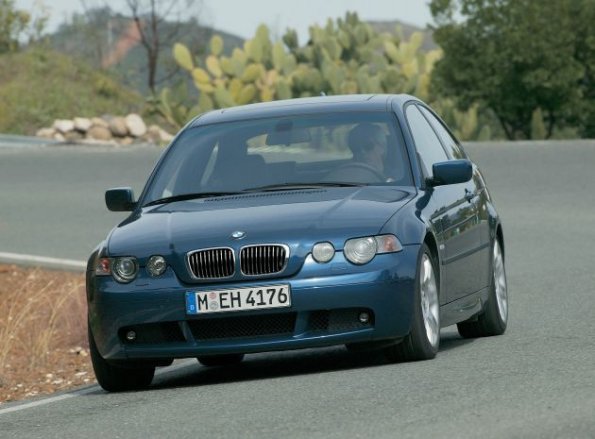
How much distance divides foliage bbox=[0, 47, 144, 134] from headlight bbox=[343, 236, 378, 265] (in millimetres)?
41921

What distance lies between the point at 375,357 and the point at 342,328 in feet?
3.48

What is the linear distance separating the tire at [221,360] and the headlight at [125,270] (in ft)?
5.37

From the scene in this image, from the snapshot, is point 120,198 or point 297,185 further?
point 120,198

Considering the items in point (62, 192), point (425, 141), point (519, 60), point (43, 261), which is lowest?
point (519, 60)

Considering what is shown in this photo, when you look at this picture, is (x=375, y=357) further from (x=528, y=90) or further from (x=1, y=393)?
(x=528, y=90)

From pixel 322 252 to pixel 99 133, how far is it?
1435 inches

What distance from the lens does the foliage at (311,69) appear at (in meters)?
52.3

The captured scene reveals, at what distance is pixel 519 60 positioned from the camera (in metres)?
58.5

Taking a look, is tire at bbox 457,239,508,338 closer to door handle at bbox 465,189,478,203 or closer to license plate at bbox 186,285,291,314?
door handle at bbox 465,189,478,203

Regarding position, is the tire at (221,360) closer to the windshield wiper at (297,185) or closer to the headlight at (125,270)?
the windshield wiper at (297,185)

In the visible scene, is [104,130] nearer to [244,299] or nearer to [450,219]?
[450,219]

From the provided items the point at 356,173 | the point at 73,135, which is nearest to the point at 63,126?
the point at 73,135

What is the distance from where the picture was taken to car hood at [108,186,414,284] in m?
9.52

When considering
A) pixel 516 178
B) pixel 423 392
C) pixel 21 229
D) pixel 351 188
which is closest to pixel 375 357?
pixel 351 188
